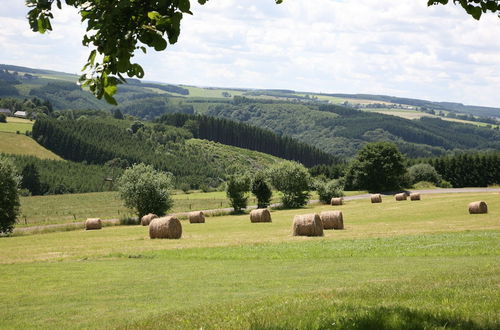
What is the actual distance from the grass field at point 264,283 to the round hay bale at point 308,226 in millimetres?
1009

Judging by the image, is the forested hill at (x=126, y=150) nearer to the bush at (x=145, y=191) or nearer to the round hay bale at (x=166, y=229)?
the bush at (x=145, y=191)

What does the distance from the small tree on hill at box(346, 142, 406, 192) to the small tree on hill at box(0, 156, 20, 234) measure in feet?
232

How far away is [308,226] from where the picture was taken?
121ft

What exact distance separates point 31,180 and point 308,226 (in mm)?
101804

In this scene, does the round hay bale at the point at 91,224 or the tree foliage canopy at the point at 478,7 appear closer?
the tree foliage canopy at the point at 478,7

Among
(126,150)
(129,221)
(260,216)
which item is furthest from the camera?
(126,150)

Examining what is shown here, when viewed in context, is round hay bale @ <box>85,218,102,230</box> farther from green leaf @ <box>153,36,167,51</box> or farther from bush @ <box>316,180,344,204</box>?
green leaf @ <box>153,36,167,51</box>

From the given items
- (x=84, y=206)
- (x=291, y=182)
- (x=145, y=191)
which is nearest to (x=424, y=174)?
(x=291, y=182)

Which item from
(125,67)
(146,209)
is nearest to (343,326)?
(125,67)

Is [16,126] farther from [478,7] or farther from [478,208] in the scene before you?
[478,7]

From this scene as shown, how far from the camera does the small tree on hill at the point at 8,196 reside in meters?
52.1

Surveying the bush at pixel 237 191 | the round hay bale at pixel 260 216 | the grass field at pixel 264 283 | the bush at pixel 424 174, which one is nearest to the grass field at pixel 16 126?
the bush at pixel 237 191

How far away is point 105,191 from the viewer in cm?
13300

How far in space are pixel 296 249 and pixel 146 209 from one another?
40.2 meters
